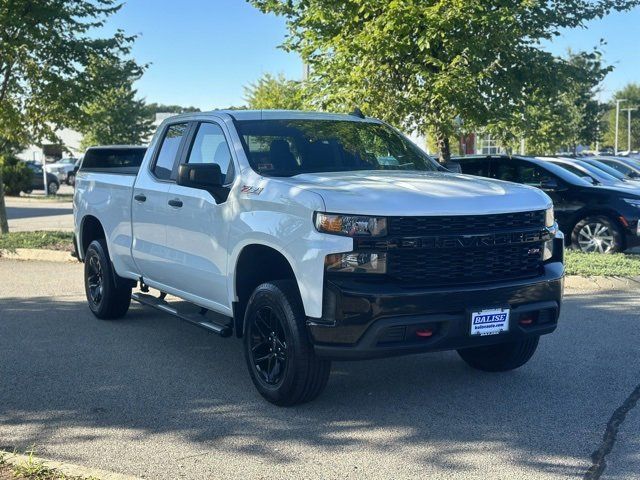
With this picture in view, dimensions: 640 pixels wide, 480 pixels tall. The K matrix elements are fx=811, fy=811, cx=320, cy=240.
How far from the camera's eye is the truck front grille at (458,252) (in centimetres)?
486

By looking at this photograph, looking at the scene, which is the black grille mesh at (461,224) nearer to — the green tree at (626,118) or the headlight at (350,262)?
the headlight at (350,262)

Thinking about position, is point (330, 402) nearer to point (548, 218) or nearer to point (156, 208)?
point (548, 218)

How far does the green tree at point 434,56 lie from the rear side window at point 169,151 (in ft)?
18.9

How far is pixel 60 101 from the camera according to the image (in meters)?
14.5

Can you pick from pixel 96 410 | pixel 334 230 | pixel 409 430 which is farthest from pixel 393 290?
pixel 96 410

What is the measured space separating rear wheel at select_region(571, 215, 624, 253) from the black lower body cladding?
8098mm

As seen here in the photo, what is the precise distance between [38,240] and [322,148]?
922cm

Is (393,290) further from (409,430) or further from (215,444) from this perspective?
(215,444)

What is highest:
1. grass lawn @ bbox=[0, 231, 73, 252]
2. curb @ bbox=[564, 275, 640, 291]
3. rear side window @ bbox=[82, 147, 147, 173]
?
A: rear side window @ bbox=[82, 147, 147, 173]

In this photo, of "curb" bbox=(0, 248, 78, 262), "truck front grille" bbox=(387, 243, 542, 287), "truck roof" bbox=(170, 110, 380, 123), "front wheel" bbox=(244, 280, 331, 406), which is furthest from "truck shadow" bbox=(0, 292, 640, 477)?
"curb" bbox=(0, 248, 78, 262)

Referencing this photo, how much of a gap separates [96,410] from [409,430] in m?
2.06

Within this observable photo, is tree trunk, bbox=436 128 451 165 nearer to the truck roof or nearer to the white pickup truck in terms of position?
the truck roof

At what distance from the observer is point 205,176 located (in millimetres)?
5676

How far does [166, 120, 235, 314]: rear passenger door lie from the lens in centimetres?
588
